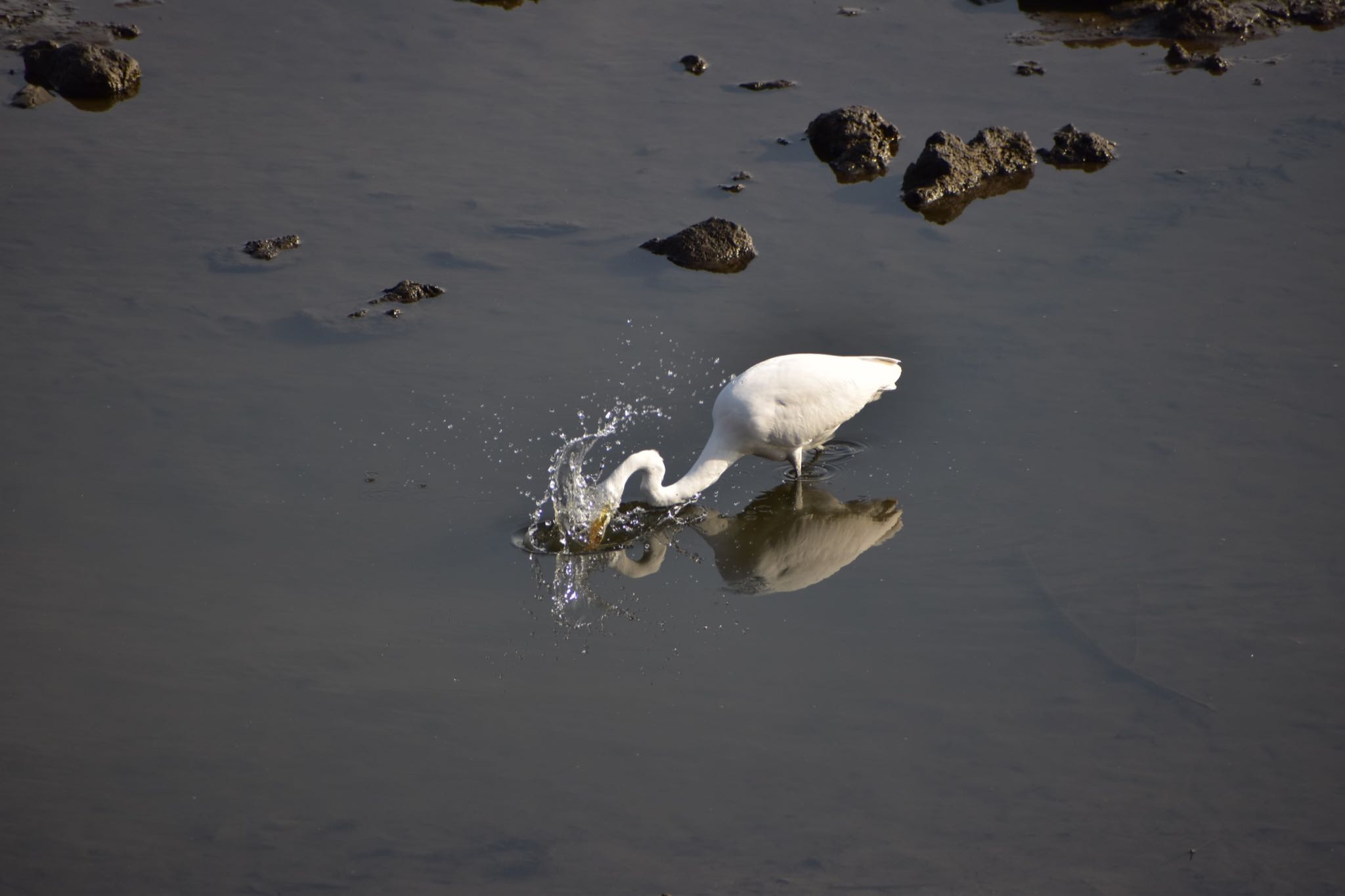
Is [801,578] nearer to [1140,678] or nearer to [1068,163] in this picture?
[1140,678]

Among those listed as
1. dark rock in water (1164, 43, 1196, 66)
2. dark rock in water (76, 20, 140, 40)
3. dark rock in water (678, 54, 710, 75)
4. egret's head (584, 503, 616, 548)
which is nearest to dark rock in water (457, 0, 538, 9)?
dark rock in water (678, 54, 710, 75)

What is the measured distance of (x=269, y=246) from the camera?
9.70 m

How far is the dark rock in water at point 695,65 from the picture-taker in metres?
12.5

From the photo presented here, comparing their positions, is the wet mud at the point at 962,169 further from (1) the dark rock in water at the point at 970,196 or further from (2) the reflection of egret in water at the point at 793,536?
(2) the reflection of egret in water at the point at 793,536

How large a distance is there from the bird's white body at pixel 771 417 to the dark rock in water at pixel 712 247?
A: 183 cm

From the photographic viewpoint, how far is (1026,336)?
8.80 m

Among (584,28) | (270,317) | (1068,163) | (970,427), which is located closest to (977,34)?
(1068,163)

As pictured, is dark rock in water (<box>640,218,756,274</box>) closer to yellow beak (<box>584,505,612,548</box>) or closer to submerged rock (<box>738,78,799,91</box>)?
yellow beak (<box>584,505,612,548</box>)

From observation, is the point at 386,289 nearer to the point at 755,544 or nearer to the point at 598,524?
the point at 598,524

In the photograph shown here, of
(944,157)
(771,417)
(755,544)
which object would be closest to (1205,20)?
(944,157)

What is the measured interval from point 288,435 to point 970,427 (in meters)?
3.83

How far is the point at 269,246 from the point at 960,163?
5014 millimetres

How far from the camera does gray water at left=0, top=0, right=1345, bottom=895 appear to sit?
569 centimetres

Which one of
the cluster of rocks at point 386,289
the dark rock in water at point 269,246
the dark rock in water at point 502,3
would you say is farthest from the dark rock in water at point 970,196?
the dark rock in water at point 502,3
